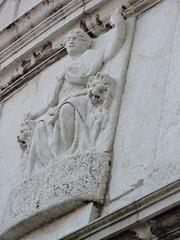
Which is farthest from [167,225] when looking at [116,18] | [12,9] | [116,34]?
[12,9]

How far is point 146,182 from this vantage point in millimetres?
6418

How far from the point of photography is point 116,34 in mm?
7590

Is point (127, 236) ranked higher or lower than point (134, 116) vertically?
lower

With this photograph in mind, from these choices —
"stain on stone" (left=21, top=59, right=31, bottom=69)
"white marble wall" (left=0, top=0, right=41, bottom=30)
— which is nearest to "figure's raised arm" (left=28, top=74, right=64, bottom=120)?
"stain on stone" (left=21, top=59, right=31, bottom=69)

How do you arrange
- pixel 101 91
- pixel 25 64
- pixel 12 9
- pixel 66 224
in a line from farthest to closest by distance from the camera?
pixel 12 9, pixel 25 64, pixel 101 91, pixel 66 224

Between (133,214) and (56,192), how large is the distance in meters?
0.91

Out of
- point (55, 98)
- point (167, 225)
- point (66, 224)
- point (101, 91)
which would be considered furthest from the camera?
point (55, 98)

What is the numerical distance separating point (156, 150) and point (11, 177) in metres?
1.42

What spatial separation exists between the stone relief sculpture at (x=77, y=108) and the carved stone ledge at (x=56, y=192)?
0.12 m

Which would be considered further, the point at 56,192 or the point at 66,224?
the point at 56,192

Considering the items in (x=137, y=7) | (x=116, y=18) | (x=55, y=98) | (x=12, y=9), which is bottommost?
(x=55, y=98)

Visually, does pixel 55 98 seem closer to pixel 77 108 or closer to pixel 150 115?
pixel 77 108

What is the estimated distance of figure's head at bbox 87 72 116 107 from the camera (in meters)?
7.12

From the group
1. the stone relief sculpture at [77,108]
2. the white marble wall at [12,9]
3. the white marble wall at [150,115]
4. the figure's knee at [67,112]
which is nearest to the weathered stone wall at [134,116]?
the white marble wall at [150,115]
